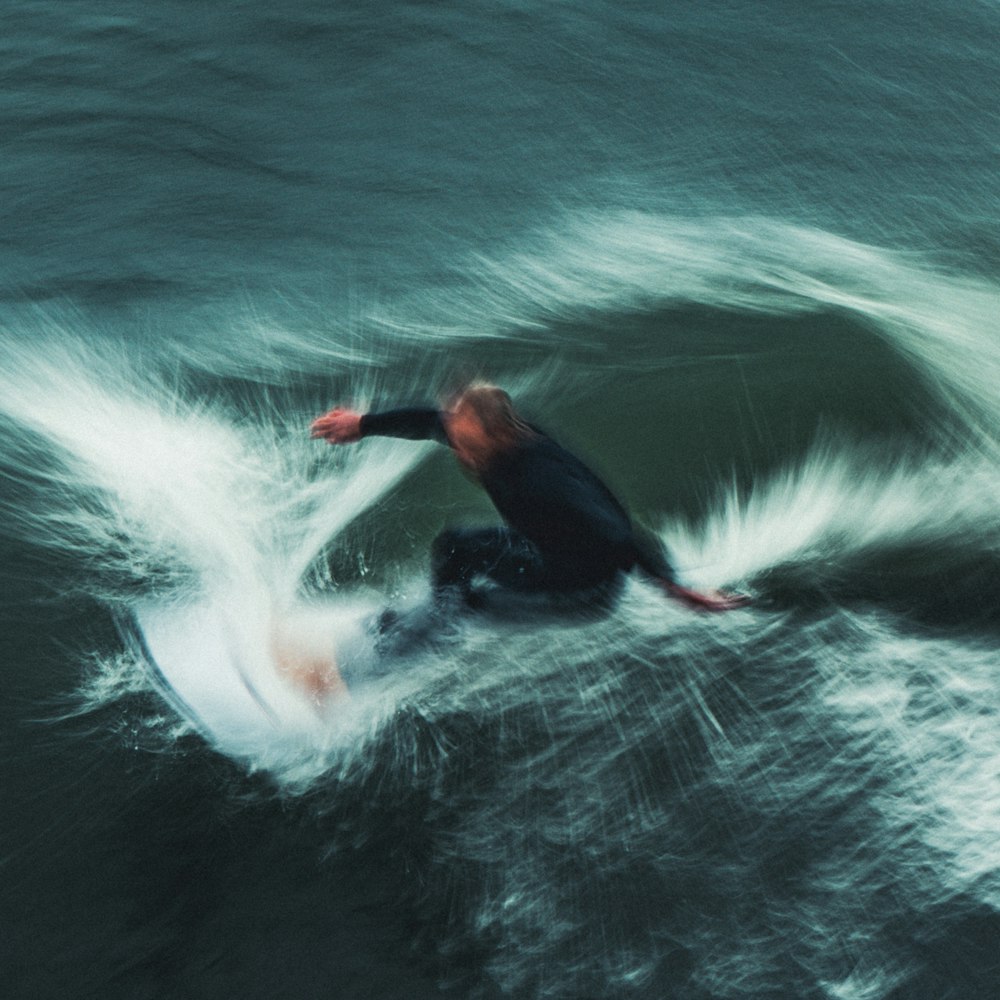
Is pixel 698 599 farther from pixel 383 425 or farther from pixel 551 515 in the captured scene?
pixel 383 425

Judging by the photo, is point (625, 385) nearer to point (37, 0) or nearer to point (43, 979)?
point (43, 979)

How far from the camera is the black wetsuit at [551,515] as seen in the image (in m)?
4.64

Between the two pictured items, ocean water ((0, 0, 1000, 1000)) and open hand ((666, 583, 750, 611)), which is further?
open hand ((666, 583, 750, 611))

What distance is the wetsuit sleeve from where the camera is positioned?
4.78 m

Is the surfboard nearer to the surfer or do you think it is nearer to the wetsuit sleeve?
the surfer

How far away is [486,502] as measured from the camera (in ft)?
20.3

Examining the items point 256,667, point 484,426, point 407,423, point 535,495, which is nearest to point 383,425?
point 407,423

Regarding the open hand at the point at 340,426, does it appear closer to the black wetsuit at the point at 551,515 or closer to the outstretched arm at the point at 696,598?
the black wetsuit at the point at 551,515

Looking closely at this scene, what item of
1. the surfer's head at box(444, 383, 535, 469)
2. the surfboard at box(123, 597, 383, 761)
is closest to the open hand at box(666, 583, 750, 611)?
the surfer's head at box(444, 383, 535, 469)

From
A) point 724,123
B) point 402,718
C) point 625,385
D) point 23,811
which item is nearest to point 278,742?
point 402,718

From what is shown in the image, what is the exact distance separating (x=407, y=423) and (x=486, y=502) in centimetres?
145

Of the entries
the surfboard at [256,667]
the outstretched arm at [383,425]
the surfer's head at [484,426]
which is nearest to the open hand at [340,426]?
the outstretched arm at [383,425]

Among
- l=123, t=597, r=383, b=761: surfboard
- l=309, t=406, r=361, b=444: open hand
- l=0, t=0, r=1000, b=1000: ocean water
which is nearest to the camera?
l=0, t=0, r=1000, b=1000: ocean water

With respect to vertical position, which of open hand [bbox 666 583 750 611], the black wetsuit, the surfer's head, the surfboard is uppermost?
the surfer's head
